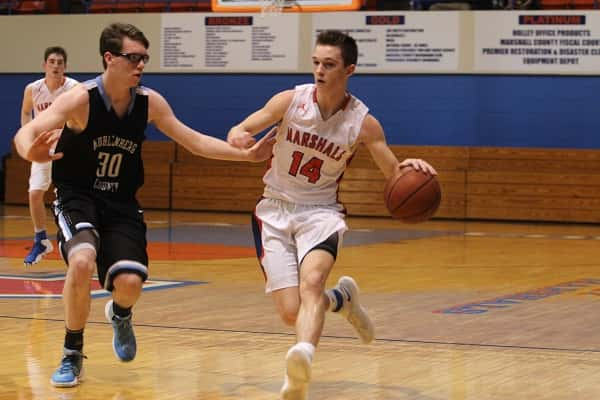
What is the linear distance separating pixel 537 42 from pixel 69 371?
1315 cm

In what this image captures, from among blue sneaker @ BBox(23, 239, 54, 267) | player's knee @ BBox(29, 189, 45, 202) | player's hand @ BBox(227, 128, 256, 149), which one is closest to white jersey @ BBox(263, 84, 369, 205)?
player's hand @ BBox(227, 128, 256, 149)

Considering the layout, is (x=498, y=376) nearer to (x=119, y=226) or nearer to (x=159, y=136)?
(x=119, y=226)

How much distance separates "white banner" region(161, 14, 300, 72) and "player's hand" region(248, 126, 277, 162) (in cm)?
1281

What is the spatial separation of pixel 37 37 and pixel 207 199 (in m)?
4.09

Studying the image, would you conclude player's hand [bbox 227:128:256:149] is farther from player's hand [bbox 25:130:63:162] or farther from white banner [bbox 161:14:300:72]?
white banner [bbox 161:14:300:72]

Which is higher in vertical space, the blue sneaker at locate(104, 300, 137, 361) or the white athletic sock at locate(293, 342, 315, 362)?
the white athletic sock at locate(293, 342, 315, 362)

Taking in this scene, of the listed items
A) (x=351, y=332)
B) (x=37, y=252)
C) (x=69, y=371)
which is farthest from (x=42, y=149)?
(x=37, y=252)

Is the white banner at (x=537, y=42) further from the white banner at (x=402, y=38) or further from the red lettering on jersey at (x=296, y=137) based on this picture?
the red lettering on jersey at (x=296, y=137)

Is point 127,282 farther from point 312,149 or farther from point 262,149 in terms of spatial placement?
point 312,149

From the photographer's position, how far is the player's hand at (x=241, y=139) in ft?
17.9

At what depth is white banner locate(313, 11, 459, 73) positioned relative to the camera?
1762cm

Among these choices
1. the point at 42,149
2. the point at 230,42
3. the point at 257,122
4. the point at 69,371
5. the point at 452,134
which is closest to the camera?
the point at 42,149

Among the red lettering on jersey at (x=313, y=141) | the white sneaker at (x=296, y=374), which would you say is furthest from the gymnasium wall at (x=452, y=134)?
the white sneaker at (x=296, y=374)

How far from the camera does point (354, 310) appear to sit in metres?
6.02
